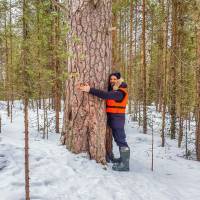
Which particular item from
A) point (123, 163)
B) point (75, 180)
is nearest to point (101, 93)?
point (123, 163)

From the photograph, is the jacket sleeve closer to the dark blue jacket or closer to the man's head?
the dark blue jacket

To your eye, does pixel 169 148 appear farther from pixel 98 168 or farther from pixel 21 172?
pixel 21 172

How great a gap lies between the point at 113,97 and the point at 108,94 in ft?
0.54

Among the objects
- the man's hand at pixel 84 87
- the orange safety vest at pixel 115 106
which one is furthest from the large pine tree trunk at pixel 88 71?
the orange safety vest at pixel 115 106

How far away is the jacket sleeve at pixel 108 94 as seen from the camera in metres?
5.79

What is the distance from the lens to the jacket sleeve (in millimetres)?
5794

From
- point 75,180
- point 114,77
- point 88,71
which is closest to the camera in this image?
point 75,180

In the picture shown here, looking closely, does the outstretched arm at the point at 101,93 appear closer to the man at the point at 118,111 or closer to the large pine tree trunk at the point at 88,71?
the man at the point at 118,111

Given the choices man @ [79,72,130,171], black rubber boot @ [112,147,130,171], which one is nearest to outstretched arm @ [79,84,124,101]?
man @ [79,72,130,171]

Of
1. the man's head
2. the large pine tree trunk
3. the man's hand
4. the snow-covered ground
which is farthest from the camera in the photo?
the man's head

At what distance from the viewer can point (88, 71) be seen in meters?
5.92

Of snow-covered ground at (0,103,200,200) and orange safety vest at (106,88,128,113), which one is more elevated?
orange safety vest at (106,88,128,113)

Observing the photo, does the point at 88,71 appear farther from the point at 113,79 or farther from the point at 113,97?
the point at 113,97

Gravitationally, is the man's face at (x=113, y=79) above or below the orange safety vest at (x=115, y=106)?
above
